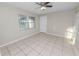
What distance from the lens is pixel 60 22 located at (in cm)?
522

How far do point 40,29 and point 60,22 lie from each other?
2.57 meters

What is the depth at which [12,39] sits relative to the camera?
3697mm

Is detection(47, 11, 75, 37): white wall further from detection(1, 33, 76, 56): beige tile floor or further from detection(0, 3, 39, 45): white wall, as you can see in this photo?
detection(0, 3, 39, 45): white wall

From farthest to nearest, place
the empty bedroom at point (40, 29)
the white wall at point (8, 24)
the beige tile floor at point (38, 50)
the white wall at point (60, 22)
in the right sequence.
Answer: the white wall at point (60, 22) < the white wall at point (8, 24) < the empty bedroom at point (40, 29) < the beige tile floor at point (38, 50)

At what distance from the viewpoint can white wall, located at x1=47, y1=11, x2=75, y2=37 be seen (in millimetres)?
4641

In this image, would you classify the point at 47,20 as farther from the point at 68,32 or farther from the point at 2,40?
the point at 2,40

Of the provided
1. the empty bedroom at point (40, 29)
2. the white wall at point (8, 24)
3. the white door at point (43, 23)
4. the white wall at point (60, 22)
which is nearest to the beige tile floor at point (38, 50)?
the empty bedroom at point (40, 29)

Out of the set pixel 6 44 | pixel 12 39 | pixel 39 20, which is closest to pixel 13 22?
pixel 12 39

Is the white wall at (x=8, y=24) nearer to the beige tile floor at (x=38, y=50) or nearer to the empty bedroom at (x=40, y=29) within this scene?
the empty bedroom at (x=40, y=29)

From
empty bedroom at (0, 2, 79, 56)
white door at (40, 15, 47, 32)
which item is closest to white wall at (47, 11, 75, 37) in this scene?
empty bedroom at (0, 2, 79, 56)

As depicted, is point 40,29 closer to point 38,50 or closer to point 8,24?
point 8,24

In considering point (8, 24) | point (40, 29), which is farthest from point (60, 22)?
point (8, 24)

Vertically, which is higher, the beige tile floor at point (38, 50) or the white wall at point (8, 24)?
the white wall at point (8, 24)

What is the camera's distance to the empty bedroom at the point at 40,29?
8.91 feet
